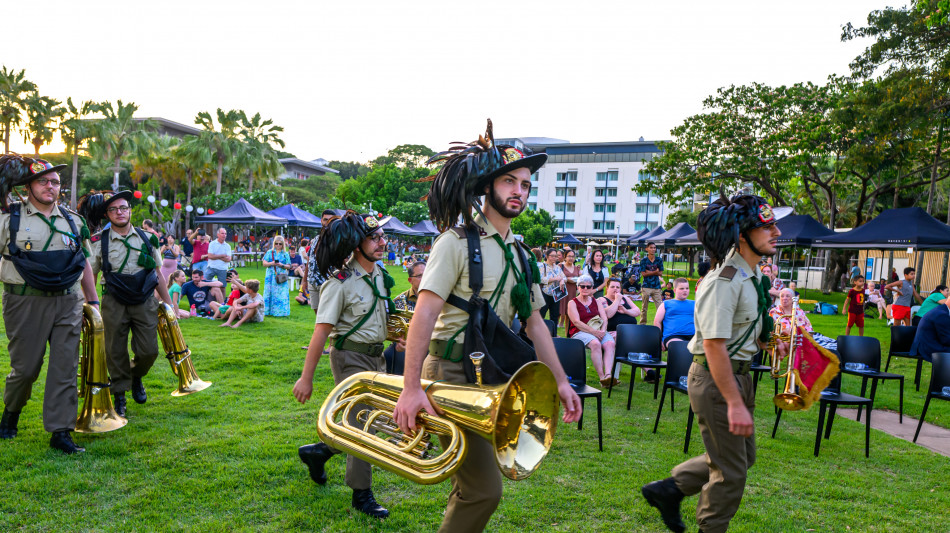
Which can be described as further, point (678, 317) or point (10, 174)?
point (678, 317)

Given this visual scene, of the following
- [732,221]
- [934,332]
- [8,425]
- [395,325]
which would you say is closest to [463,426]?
[395,325]

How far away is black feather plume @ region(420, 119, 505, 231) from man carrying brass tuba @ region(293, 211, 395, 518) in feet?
4.75

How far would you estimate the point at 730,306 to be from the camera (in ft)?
10.7

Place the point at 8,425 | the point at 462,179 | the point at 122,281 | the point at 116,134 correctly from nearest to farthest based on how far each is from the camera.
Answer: the point at 462,179, the point at 8,425, the point at 122,281, the point at 116,134

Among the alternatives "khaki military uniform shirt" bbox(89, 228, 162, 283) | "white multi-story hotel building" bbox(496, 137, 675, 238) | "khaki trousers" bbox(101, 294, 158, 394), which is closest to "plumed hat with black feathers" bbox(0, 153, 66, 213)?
"khaki military uniform shirt" bbox(89, 228, 162, 283)

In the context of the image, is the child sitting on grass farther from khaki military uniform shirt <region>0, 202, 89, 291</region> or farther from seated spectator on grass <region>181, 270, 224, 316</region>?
khaki military uniform shirt <region>0, 202, 89, 291</region>

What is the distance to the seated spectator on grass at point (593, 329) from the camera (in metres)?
7.96

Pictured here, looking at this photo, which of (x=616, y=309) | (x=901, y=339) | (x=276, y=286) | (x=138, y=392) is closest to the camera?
(x=138, y=392)

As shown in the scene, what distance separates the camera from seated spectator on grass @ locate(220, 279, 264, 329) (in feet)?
37.9

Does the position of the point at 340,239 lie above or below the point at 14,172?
below

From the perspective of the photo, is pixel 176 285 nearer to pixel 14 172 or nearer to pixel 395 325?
pixel 14 172

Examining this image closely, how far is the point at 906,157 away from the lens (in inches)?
774

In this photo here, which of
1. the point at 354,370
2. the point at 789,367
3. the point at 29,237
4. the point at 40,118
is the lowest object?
the point at 354,370

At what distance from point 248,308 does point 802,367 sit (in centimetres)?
1016
